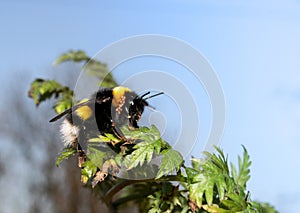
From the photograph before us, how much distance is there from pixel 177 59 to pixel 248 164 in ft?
1.34

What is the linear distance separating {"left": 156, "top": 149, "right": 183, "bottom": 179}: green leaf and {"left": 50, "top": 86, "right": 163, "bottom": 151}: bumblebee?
13cm

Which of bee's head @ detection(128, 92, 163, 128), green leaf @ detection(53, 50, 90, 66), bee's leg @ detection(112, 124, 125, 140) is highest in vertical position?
green leaf @ detection(53, 50, 90, 66)

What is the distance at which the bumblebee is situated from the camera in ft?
4.23

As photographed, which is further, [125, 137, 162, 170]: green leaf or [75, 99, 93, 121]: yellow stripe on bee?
[75, 99, 93, 121]: yellow stripe on bee

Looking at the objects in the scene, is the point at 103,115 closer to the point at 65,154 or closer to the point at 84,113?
the point at 84,113

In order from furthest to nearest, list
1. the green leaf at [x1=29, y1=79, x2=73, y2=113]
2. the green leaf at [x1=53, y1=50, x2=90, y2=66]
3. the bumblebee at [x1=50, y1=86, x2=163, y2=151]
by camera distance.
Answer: the green leaf at [x1=53, y1=50, x2=90, y2=66], the green leaf at [x1=29, y1=79, x2=73, y2=113], the bumblebee at [x1=50, y1=86, x2=163, y2=151]

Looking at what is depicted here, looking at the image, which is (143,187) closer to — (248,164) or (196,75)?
(248,164)

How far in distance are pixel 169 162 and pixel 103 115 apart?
0.23 meters

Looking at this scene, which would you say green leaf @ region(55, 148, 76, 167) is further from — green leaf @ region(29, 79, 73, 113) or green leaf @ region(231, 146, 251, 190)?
green leaf @ region(29, 79, 73, 113)

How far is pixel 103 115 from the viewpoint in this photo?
4.31 ft

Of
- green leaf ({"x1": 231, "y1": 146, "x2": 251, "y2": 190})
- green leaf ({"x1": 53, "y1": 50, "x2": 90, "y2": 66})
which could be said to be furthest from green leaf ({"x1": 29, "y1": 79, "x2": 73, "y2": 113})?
green leaf ({"x1": 231, "y1": 146, "x2": 251, "y2": 190})

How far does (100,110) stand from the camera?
4.35ft

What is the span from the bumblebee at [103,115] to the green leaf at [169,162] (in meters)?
0.13

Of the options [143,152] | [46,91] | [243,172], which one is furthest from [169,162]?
[46,91]
